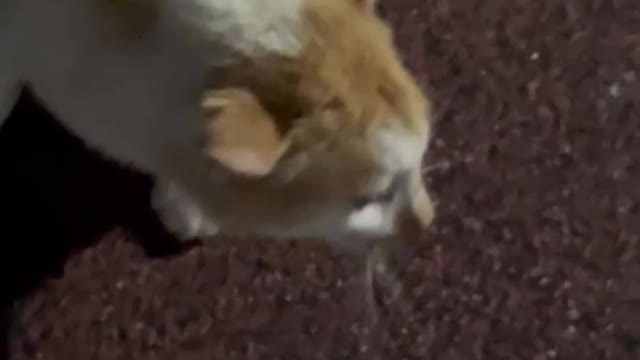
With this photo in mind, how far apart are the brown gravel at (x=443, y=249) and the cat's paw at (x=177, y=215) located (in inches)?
0.7

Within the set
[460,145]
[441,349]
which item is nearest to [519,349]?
[441,349]

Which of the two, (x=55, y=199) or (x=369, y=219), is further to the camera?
(x=55, y=199)

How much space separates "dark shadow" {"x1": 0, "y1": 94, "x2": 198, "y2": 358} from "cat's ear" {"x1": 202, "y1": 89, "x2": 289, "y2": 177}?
344mm

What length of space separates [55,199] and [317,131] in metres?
0.38

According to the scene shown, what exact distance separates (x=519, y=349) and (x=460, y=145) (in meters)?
0.19

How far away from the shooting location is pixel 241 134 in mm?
809

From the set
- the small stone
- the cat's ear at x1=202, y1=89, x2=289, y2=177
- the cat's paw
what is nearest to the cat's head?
the cat's ear at x1=202, y1=89, x2=289, y2=177

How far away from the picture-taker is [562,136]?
1.26 meters

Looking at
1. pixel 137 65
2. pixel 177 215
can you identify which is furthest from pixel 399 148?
pixel 177 215

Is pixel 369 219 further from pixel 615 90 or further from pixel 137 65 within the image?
pixel 615 90

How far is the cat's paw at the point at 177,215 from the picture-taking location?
112 centimetres

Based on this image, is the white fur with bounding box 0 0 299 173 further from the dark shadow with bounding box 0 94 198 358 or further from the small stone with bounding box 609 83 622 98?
the small stone with bounding box 609 83 622 98

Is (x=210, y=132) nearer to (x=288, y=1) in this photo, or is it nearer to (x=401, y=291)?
(x=288, y=1)

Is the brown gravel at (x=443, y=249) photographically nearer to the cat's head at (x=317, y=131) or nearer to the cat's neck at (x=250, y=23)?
the cat's head at (x=317, y=131)
